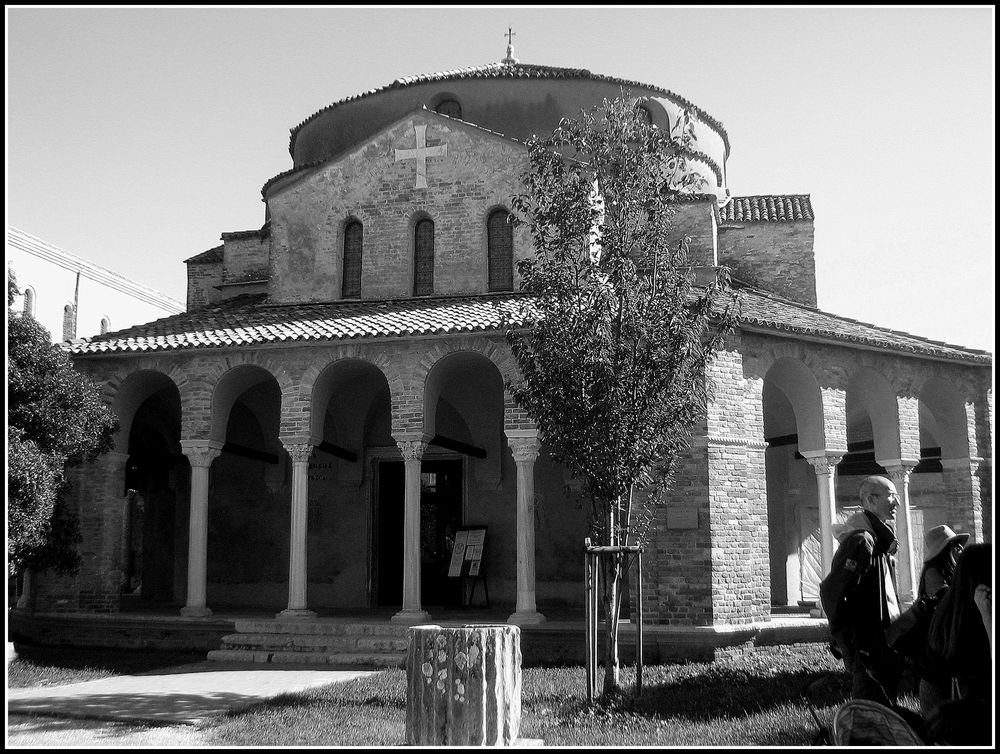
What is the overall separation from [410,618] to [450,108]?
32.5ft

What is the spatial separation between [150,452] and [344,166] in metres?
6.49

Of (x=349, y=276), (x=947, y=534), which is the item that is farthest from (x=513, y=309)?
(x=947, y=534)

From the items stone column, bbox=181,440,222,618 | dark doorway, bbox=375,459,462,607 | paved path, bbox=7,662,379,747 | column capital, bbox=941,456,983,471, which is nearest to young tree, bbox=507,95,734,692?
paved path, bbox=7,662,379,747

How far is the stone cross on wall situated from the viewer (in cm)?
1577

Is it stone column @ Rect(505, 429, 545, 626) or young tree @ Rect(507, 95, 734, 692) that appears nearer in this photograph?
young tree @ Rect(507, 95, 734, 692)

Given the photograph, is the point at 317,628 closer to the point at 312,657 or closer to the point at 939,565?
the point at 312,657

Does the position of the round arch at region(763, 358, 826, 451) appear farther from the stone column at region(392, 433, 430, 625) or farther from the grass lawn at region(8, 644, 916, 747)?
the stone column at region(392, 433, 430, 625)

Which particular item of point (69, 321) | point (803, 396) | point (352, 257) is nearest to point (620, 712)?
point (803, 396)

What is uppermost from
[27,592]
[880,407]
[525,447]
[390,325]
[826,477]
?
[390,325]

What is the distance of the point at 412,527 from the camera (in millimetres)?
13227

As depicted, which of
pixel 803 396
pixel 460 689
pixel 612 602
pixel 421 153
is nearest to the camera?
pixel 460 689

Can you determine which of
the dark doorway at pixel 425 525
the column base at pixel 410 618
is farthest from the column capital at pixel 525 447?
the dark doorway at pixel 425 525

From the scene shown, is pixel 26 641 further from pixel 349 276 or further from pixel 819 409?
pixel 819 409

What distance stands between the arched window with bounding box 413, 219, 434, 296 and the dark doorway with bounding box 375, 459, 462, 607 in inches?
123
